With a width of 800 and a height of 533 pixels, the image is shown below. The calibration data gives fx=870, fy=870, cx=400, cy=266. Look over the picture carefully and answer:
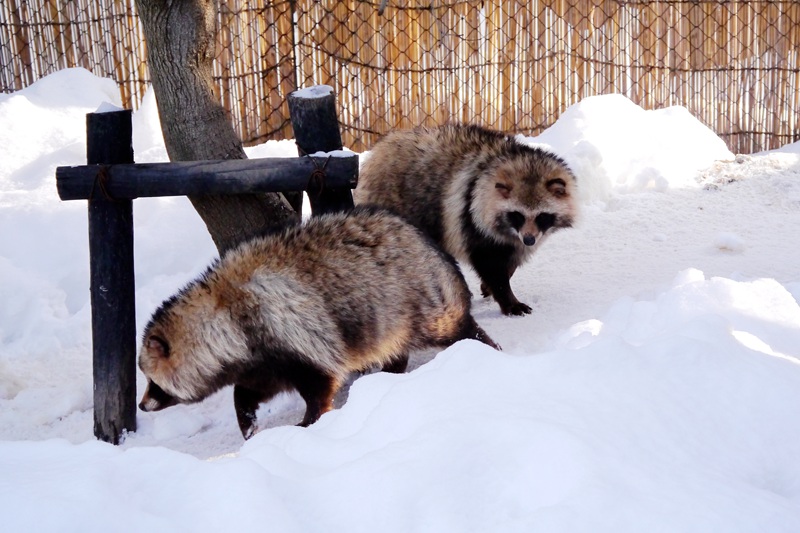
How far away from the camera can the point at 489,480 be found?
181 centimetres

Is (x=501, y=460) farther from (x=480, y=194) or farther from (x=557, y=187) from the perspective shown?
(x=557, y=187)

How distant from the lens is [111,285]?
3.68m

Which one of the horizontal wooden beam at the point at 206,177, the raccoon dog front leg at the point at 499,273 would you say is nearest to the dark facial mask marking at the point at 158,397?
the horizontal wooden beam at the point at 206,177

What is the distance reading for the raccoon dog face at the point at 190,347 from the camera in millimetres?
3406

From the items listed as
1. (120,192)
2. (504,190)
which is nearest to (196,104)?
(120,192)

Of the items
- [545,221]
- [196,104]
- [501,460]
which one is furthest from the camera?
[545,221]

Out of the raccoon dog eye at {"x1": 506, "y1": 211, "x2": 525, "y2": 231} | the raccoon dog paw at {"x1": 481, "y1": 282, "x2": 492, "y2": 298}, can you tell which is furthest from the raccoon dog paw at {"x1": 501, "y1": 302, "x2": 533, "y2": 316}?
the raccoon dog eye at {"x1": 506, "y1": 211, "x2": 525, "y2": 231}

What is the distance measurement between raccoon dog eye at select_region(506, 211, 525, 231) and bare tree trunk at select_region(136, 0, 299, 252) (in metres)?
1.35

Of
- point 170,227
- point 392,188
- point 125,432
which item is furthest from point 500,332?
point 170,227

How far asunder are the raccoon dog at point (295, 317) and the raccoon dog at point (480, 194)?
1284 mm

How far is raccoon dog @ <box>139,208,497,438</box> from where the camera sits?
→ 3406 mm

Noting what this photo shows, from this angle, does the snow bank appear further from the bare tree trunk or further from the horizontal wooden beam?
the bare tree trunk

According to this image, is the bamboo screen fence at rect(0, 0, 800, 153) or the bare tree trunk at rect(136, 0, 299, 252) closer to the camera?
the bare tree trunk at rect(136, 0, 299, 252)

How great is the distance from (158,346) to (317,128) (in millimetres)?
1261
